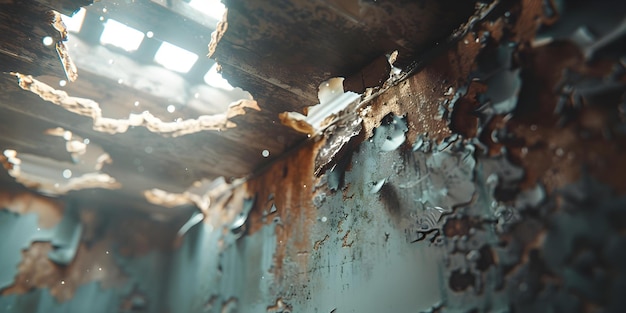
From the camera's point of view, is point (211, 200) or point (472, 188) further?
point (211, 200)

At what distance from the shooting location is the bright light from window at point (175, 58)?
349 centimetres

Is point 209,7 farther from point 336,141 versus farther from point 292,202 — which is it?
point 292,202

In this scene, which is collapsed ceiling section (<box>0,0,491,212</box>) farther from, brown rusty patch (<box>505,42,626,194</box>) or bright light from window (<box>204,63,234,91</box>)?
brown rusty patch (<box>505,42,626,194</box>)

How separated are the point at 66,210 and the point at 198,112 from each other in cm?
259

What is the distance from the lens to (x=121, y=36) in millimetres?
3385

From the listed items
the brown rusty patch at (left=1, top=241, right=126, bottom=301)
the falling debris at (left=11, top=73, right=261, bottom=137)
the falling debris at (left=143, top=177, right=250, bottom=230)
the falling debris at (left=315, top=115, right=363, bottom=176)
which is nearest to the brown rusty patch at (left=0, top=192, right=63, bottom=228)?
the brown rusty patch at (left=1, top=241, right=126, bottom=301)

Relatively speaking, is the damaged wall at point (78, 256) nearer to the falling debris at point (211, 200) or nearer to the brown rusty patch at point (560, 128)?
the falling debris at point (211, 200)

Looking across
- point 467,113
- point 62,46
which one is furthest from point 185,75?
point 467,113

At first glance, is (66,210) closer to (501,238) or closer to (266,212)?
(266,212)

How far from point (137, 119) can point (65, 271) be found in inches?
104

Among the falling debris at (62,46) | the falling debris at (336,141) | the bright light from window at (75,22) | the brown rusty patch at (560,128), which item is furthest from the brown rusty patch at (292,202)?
the bright light from window at (75,22)

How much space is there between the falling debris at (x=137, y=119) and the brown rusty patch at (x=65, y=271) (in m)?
2.25

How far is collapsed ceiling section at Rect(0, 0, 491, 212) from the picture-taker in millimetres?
2152

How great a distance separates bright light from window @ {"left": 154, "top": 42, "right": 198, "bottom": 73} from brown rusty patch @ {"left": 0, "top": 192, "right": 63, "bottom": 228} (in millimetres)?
2560
